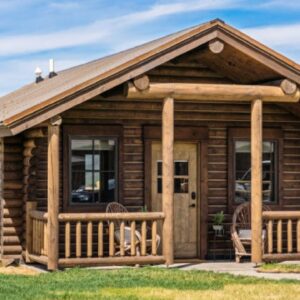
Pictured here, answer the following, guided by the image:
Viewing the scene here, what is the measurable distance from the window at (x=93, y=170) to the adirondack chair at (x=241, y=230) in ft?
7.75

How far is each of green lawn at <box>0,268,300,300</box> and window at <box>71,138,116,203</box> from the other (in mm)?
2767

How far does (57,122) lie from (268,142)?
520 centimetres

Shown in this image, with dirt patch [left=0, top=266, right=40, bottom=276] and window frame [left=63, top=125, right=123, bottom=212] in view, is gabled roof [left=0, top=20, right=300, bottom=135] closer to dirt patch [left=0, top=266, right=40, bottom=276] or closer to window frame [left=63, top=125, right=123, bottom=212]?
window frame [left=63, top=125, right=123, bottom=212]

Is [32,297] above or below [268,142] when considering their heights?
below

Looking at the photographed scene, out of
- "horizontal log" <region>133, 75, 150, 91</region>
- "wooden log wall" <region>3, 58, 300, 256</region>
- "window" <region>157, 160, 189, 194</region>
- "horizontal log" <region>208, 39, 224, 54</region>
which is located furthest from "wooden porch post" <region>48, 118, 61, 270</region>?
"window" <region>157, 160, 189, 194</region>

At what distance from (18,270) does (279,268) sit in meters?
4.51

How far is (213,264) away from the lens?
16.5 m

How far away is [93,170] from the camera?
57.2 feet

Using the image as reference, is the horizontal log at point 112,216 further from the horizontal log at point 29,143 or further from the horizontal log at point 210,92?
the horizontal log at point 210,92

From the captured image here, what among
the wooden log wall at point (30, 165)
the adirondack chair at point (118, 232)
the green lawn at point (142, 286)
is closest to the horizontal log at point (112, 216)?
the adirondack chair at point (118, 232)

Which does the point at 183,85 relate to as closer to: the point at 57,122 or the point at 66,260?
the point at 57,122

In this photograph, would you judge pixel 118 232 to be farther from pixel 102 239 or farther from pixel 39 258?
pixel 39 258

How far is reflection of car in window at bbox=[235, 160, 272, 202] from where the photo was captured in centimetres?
1833

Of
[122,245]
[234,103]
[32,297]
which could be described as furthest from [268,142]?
[32,297]
